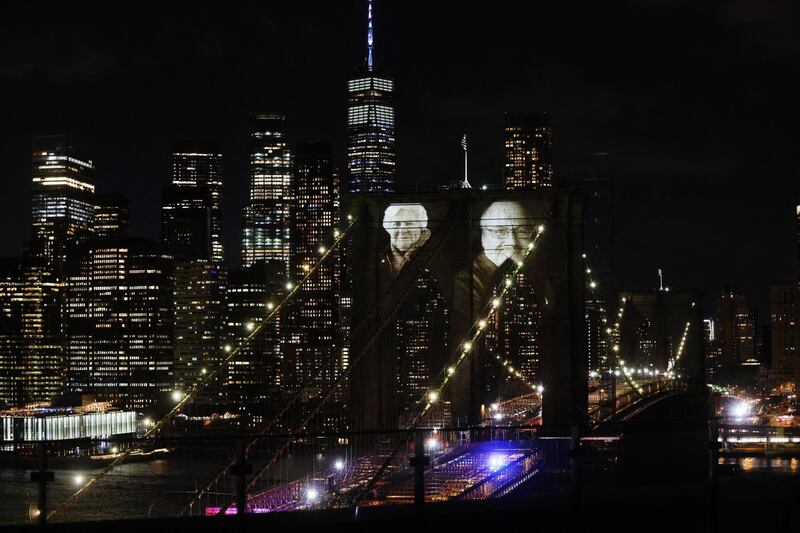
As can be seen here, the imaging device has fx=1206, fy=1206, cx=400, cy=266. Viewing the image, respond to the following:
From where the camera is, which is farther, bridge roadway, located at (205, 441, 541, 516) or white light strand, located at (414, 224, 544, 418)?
white light strand, located at (414, 224, 544, 418)

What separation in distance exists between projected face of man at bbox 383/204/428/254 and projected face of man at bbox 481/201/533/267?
2127 millimetres

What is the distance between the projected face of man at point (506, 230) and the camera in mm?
41656

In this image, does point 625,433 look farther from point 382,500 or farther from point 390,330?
point 382,500

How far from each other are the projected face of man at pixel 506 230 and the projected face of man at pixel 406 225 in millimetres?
2127

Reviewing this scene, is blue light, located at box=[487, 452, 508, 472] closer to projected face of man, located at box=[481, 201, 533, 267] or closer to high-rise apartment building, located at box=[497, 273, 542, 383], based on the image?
projected face of man, located at box=[481, 201, 533, 267]

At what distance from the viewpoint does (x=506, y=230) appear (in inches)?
1652

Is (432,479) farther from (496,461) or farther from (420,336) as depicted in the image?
(420,336)

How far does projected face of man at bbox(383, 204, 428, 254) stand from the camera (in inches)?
1624

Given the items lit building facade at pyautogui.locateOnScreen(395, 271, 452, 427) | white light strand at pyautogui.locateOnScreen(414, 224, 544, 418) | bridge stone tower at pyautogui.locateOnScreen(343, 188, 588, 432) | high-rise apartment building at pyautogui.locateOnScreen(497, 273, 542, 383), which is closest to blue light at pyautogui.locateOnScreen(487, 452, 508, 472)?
white light strand at pyautogui.locateOnScreen(414, 224, 544, 418)

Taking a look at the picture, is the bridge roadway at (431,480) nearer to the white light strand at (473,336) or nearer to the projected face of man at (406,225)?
the white light strand at (473,336)

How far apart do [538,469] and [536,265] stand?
1096 centimetres

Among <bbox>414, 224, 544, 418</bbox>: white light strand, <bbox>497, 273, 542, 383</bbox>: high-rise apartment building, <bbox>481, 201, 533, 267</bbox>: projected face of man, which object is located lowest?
<bbox>497, 273, 542, 383</bbox>: high-rise apartment building

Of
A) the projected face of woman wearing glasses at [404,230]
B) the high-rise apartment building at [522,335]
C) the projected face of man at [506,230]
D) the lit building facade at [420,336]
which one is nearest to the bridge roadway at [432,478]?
the projected face of woman wearing glasses at [404,230]

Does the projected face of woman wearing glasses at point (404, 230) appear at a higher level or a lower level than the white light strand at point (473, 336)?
higher
